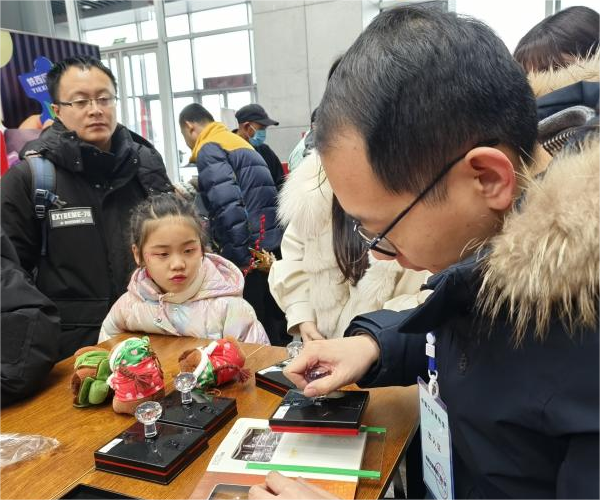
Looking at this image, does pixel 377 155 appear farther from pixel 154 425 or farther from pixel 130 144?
pixel 130 144

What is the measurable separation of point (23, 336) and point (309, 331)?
87 cm

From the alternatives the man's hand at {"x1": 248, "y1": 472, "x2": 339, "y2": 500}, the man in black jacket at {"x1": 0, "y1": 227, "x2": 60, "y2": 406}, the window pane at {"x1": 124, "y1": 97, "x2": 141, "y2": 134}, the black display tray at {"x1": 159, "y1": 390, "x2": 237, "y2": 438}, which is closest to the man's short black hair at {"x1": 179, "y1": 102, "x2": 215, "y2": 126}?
the man in black jacket at {"x1": 0, "y1": 227, "x2": 60, "y2": 406}

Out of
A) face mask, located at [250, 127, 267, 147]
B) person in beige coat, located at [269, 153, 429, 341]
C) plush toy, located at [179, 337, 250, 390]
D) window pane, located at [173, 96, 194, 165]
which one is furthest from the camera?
window pane, located at [173, 96, 194, 165]

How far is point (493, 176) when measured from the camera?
68 cm

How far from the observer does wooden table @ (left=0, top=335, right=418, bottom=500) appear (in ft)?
3.00

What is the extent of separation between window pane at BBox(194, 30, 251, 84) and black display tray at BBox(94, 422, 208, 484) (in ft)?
21.6

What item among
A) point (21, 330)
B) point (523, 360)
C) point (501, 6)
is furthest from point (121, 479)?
point (501, 6)

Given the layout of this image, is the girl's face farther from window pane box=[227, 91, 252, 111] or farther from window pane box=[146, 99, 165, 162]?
window pane box=[146, 99, 165, 162]

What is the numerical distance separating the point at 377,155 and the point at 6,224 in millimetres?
1820

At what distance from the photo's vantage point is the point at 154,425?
3.30 feet

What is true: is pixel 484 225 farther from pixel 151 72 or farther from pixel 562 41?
pixel 151 72

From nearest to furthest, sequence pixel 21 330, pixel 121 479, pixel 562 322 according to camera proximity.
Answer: pixel 562 322
pixel 121 479
pixel 21 330

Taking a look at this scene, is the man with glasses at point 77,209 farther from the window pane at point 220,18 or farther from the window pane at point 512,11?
the window pane at point 220,18

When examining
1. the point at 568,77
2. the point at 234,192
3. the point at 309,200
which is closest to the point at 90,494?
the point at 309,200
